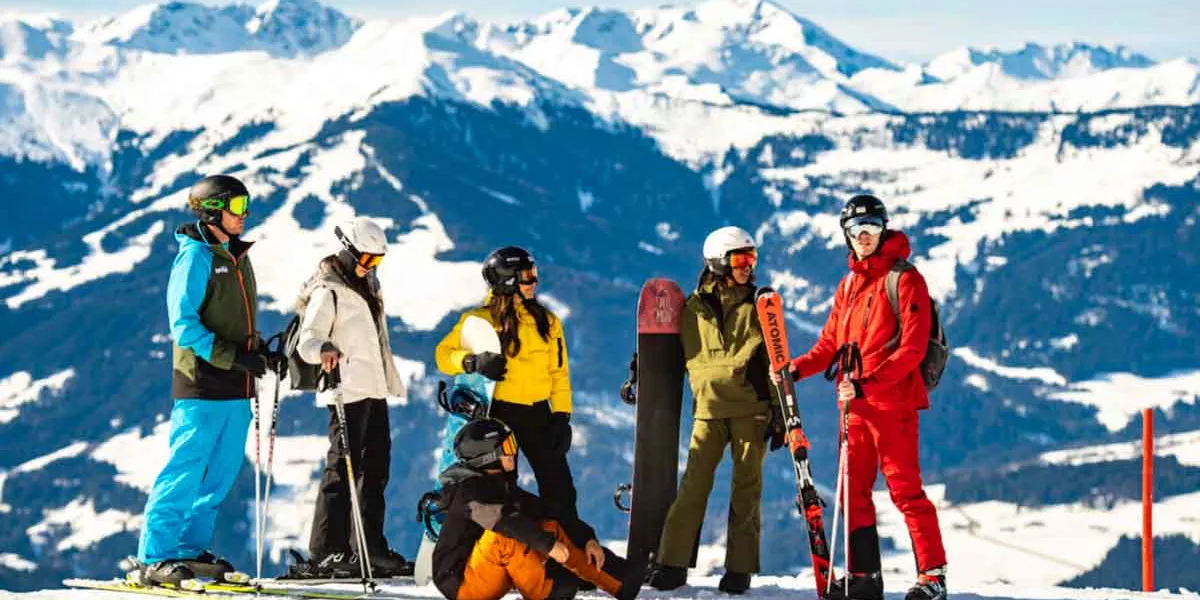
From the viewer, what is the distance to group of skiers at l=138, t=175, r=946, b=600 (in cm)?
1134

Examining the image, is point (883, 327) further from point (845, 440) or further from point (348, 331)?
point (348, 331)

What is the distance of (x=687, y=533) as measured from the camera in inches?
488

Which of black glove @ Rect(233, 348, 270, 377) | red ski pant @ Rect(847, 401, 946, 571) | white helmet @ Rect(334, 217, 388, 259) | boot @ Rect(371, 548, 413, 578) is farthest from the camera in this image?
boot @ Rect(371, 548, 413, 578)

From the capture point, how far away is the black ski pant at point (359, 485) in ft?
41.7

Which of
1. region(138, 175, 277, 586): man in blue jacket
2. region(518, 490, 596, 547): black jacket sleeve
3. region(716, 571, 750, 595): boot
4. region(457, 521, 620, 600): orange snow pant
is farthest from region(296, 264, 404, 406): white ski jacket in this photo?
region(716, 571, 750, 595): boot

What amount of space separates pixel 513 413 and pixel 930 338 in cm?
290

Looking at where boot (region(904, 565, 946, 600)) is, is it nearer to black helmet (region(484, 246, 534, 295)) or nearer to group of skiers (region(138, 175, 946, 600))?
group of skiers (region(138, 175, 946, 600))

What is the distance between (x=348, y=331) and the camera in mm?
12633

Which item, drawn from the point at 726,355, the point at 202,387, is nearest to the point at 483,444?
the point at 726,355

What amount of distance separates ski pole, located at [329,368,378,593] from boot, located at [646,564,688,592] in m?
1.97

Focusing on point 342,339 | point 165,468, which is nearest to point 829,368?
point 342,339

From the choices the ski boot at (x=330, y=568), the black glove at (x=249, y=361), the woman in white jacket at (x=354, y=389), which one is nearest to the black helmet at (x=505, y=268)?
the woman in white jacket at (x=354, y=389)

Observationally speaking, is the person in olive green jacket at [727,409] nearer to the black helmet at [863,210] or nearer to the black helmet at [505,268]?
the black helmet at [863,210]

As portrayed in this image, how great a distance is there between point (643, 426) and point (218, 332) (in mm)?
3112
